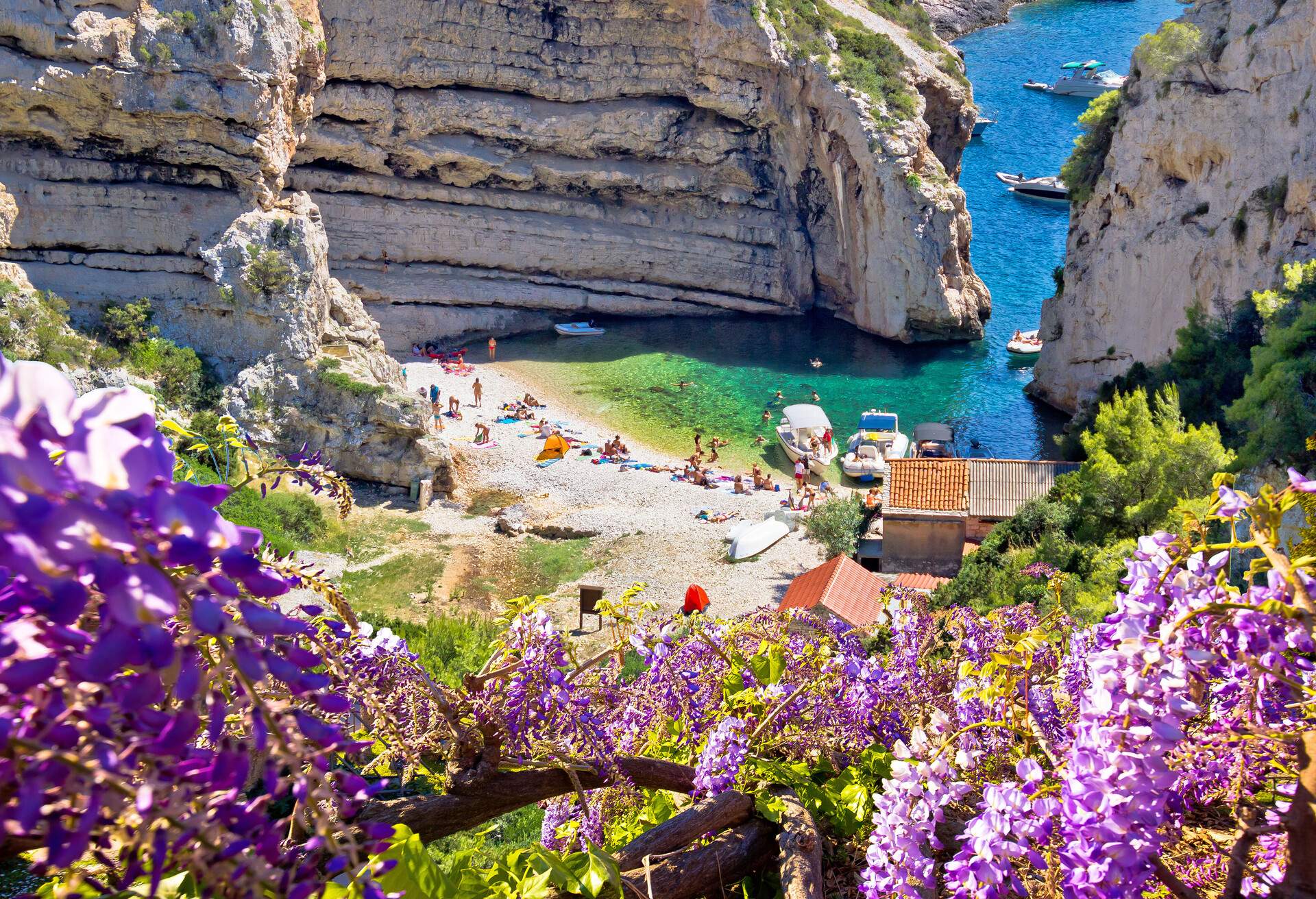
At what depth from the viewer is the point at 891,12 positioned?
1890 inches

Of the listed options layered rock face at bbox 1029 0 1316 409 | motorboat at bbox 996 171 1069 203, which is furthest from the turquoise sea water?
layered rock face at bbox 1029 0 1316 409

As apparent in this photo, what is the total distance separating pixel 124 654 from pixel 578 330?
1682 inches

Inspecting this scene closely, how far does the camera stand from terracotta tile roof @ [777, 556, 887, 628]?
19859mm

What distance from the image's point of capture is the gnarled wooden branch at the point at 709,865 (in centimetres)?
411

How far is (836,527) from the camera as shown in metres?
26.3

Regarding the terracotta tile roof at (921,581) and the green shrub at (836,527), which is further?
the green shrub at (836,527)

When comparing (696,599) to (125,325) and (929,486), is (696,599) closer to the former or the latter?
(929,486)

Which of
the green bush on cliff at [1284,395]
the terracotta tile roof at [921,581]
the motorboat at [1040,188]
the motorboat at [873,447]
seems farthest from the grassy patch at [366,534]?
the motorboat at [1040,188]

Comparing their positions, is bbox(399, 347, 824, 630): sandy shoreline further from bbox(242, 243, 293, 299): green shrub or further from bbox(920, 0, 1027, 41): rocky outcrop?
bbox(920, 0, 1027, 41): rocky outcrop

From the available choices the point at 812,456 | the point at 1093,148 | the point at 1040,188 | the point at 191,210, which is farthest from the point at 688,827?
the point at 1040,188

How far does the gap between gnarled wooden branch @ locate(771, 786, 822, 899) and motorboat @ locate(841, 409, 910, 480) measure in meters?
28.1

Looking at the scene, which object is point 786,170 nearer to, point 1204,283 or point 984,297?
point 984,297

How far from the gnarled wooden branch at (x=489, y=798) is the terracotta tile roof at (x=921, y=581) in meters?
18.1

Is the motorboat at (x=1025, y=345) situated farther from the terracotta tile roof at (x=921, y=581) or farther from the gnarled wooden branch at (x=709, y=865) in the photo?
the gnarled wooden branch at (x=709, y=865)
